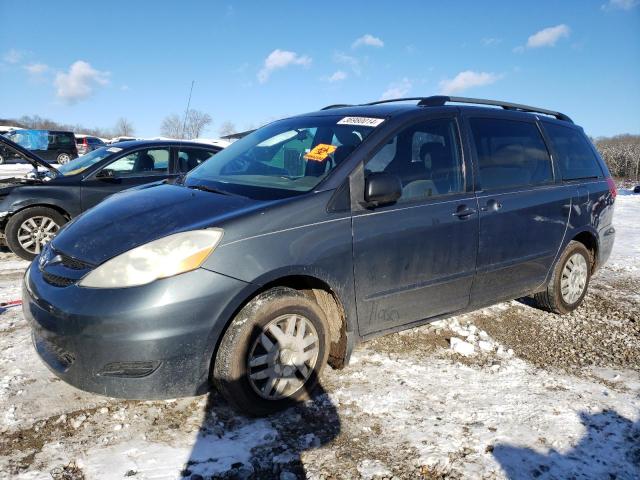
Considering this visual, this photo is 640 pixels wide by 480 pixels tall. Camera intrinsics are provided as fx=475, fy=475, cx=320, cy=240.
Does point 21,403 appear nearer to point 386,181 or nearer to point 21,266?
point 386,181

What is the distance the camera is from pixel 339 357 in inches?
118

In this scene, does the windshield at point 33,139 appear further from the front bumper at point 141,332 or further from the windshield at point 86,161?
the front bumper at point 141,332

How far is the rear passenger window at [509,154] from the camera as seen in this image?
3.58 meters

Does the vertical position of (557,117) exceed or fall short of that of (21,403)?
it exceeds it

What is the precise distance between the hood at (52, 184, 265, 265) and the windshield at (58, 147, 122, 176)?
11.9ft

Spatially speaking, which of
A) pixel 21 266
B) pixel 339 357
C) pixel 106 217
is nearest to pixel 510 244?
pixel 339 357

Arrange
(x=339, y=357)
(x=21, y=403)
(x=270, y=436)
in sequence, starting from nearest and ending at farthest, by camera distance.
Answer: (x=270, y=436), (x=21, y=403), (x=339, y=357)

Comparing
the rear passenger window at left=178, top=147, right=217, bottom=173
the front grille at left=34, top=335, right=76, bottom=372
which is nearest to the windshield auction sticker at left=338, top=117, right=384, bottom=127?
the front grille at left=34, top=335, right=76, bottom=372

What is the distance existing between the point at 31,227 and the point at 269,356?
4.71m

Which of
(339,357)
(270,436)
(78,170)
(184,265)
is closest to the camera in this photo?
(184,265)

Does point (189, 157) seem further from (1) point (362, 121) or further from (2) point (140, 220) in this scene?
(2) point (140, 220)

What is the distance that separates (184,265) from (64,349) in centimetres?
73

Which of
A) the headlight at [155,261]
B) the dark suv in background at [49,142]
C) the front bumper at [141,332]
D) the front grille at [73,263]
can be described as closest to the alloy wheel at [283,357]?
the front bumper at [141,332]

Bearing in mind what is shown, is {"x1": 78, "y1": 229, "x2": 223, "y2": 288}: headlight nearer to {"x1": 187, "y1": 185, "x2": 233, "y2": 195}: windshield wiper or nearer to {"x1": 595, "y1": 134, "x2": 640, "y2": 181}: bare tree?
{"x1": 187, "y1": 185, "x2": 233, "y2": 195}: windshield wiper
